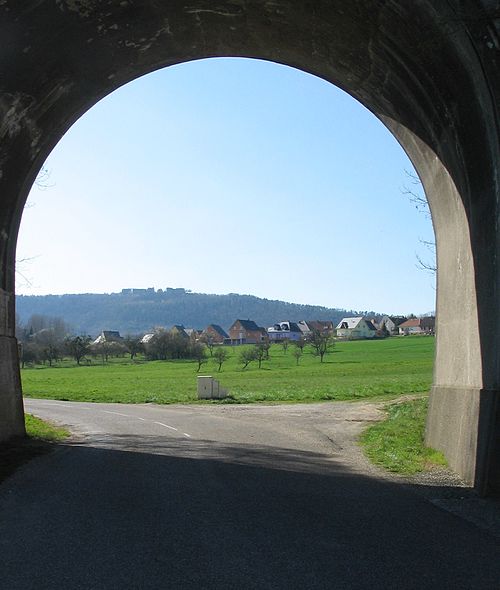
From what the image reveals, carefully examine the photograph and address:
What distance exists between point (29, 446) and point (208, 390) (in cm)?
2013

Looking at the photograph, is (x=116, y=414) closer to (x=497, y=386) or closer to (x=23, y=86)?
(x=23, y=86)

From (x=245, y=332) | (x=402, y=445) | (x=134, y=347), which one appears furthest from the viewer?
(x=245, y=332)

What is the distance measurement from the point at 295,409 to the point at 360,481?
15637 millimetres

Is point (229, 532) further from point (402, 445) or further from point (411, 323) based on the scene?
point (411, 323)

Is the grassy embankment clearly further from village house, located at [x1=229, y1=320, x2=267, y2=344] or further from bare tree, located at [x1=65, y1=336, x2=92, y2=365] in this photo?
village house, located at [x1=229, y1=320, x2=267, y2=344]

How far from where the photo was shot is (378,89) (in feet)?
42.7

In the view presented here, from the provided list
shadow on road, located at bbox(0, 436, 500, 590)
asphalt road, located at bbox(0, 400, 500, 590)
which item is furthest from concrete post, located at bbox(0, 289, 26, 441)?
shadow on road, located at bbox(0, 436, 500, 590)

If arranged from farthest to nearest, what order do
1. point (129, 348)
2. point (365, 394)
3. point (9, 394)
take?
point (129, 348) < point (365, 394) < point (9, 394)

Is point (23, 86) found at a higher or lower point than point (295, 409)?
higher

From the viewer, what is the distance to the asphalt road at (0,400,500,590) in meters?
5.87

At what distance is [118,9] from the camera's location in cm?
1173

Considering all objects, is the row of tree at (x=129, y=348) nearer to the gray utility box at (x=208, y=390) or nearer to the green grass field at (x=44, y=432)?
the gray utility box at (x=208, y=390)

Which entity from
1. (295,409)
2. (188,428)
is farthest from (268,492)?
(295,409)

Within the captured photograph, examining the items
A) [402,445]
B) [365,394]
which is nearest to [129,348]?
[365,394]
